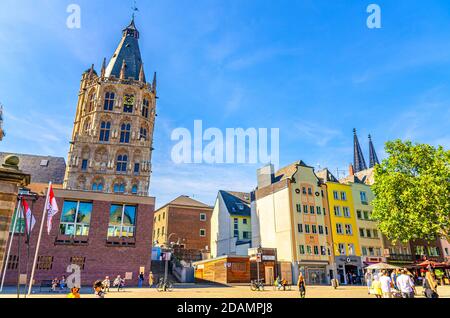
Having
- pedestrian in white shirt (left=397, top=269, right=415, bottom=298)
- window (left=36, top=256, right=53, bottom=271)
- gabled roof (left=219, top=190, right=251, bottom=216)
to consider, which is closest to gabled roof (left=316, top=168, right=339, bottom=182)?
gabled roof (left=219, top=190, right=251, bottom=216)

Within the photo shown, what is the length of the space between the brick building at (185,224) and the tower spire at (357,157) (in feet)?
197

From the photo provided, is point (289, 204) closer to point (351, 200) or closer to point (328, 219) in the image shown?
point (328, 219)

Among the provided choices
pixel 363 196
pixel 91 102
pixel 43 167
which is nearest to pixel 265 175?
pixel 363 196

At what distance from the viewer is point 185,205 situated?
214ft

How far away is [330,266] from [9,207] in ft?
142

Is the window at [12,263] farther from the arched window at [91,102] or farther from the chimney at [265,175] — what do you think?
the arched window at [91,102]

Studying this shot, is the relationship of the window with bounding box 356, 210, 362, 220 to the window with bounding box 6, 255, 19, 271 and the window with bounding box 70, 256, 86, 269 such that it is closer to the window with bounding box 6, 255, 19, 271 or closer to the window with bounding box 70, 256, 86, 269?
the window with bounding box 70, 256, 86, 269

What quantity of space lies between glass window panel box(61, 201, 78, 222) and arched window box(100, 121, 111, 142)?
3097 cm

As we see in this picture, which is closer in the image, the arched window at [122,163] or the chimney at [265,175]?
the chimney at [265,175]

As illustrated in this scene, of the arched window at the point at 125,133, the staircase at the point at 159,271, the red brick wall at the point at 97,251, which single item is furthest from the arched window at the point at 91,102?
the staircase at the point at 159,271

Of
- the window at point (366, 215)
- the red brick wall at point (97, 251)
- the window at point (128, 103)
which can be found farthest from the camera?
the window at point (128, 103)

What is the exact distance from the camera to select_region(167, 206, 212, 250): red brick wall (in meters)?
62.3

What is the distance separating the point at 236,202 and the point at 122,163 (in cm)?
2427

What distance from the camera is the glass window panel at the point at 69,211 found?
3519 cm
